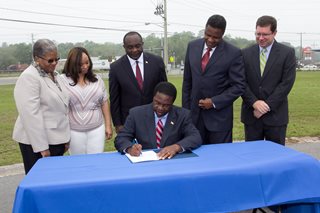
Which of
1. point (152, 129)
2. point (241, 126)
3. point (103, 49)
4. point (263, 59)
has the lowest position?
point (241, 126)

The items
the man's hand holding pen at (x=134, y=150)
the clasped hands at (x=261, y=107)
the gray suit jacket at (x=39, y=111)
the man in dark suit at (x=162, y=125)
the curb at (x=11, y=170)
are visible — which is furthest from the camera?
the curb at (x=11, y=170)

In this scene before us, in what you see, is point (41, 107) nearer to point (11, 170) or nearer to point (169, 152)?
point (169, 152)

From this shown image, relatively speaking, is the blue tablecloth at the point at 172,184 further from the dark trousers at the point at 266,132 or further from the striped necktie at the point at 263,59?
the striped necktie at the point at 263,59

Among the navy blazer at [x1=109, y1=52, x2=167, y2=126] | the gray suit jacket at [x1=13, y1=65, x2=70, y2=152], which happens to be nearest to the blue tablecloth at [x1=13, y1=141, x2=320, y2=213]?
the gray suit jacket at [x1=13, y1=65, x2=70, y2=152]

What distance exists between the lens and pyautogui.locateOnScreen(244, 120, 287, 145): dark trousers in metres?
4.14

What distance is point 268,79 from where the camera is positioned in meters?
4.05

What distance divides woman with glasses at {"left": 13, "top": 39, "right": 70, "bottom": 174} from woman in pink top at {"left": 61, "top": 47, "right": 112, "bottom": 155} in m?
0.21

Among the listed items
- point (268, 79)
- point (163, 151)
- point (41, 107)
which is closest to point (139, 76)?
point (41, 107)

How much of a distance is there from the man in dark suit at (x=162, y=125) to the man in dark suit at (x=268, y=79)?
935mm

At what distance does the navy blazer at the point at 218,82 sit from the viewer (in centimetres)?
382

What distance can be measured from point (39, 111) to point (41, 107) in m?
0.10

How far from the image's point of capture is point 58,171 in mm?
2693

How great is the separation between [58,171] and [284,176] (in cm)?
164

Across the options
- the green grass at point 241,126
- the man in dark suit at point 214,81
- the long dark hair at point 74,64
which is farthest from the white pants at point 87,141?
the green grass at point 241,126
